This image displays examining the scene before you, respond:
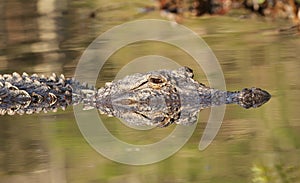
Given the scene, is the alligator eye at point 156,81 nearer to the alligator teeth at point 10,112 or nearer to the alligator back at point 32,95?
the alligator back at point 32,95

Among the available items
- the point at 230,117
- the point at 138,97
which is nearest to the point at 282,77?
the point at 230,117

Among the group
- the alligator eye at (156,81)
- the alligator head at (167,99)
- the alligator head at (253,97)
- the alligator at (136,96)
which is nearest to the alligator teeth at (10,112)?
the alligator at (136,96)

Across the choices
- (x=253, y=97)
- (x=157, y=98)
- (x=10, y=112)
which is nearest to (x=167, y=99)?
(x=157, y=98)

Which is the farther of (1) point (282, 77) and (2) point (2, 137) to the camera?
(1) point (282, 77)

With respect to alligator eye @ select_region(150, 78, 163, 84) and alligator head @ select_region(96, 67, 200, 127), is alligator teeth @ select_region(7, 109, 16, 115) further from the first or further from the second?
alligator eye @ select_region(150, 78, 163, 84)

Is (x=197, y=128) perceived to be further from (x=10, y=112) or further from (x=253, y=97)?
(x=10, y=112)

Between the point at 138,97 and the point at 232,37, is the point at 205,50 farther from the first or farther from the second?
the point at 138,97
